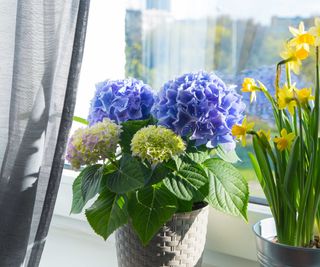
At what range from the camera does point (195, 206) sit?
0.92 m

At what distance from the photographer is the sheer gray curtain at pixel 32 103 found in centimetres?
90

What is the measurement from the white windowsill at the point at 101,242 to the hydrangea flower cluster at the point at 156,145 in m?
0.30

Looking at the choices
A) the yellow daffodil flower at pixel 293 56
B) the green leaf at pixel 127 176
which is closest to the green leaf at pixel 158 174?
the green leaf at pixel 127 176

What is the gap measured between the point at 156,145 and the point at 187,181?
0.28ft

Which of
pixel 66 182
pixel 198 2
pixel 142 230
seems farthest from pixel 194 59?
pixel 142 230

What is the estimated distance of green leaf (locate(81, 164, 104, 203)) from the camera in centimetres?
83

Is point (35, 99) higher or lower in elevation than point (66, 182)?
higher

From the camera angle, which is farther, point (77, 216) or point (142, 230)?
point (77, 216)

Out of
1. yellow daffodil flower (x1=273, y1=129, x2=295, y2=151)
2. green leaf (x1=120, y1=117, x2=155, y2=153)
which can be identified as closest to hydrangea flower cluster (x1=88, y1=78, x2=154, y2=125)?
green leaf (x1=120, y1=117, x2=155, y2=153)

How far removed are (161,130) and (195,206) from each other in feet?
0.55

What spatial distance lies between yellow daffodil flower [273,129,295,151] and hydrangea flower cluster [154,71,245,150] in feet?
0.31

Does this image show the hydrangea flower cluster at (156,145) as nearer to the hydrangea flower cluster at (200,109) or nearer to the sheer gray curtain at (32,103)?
the hydrangea flower cluster at (200,109)

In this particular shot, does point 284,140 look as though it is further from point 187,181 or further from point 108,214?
point 108,214

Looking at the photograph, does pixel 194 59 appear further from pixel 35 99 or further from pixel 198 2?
pixel 35 99
